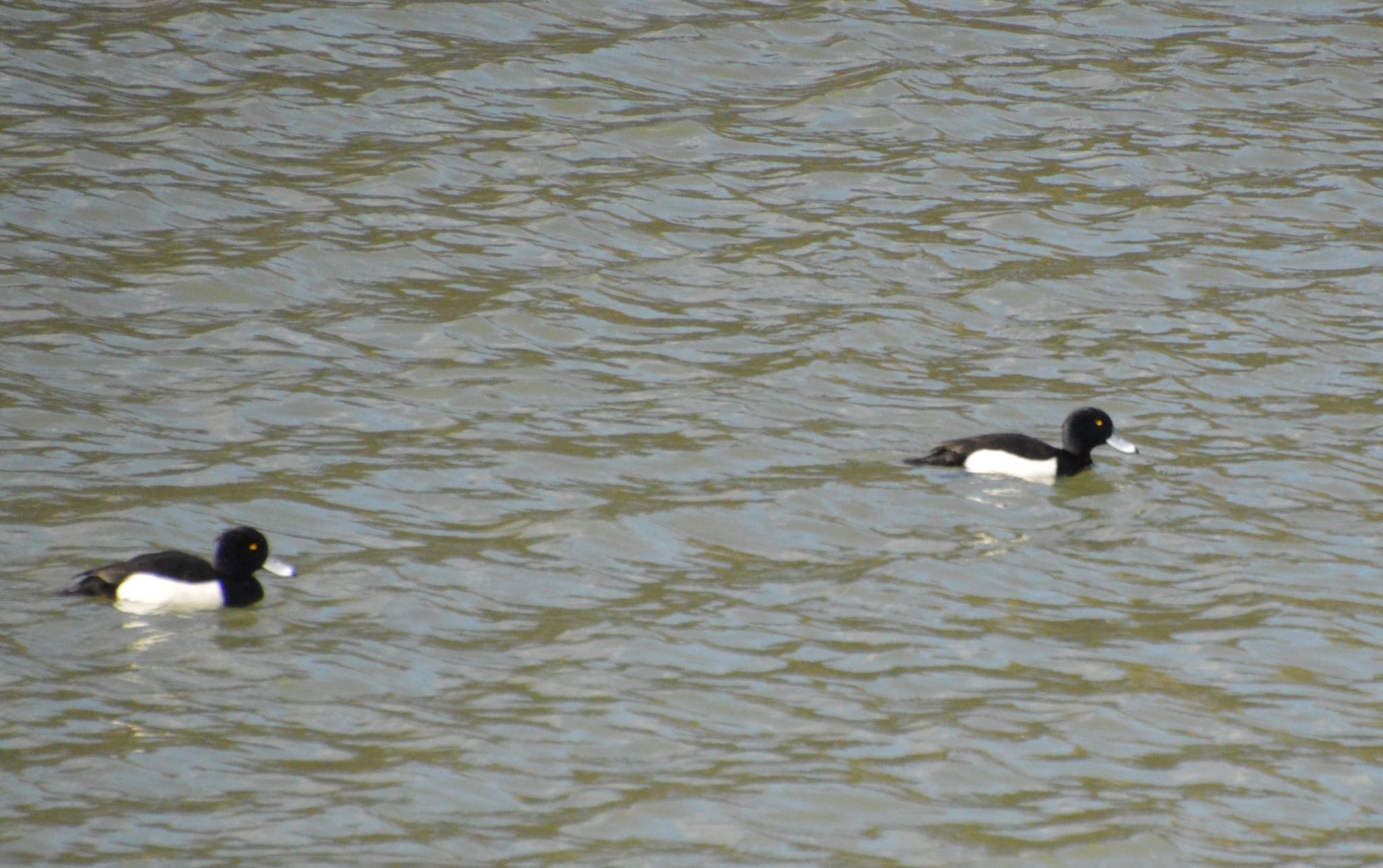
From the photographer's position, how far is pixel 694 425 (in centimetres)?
1070

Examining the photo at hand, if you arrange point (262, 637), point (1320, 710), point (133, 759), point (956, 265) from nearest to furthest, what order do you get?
point (133, 759) → point (1320, 710) → point (262, 637) → point (956, 265)

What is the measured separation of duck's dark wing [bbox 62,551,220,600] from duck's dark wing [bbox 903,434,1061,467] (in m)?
3.99

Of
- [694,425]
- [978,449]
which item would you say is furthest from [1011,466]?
[694,425]

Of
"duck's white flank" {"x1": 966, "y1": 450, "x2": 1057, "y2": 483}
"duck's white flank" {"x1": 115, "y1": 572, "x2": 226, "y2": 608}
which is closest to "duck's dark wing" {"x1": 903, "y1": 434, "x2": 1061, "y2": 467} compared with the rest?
"duck's white flank" {"x1": 966, "y1": 450, "x2": 1057, "y2": 483}

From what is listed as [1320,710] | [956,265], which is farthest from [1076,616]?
[956,265]

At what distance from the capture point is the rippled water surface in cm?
693

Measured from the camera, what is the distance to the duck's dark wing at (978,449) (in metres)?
10.1

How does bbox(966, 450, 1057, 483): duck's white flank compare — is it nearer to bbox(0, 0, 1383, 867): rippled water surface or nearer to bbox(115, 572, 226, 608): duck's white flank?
bbox(0, 0, 1383, 867): rippled water surface

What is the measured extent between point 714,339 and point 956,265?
90.0 inches

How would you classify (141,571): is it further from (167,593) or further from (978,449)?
(978,449)

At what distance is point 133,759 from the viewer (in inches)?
274

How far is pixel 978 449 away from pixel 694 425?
1.71 meters

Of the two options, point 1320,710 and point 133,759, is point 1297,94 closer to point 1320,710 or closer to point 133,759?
point 1320,710

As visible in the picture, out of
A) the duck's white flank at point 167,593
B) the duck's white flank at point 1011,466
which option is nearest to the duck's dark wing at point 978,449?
the duck's white flank at point 1011,466
